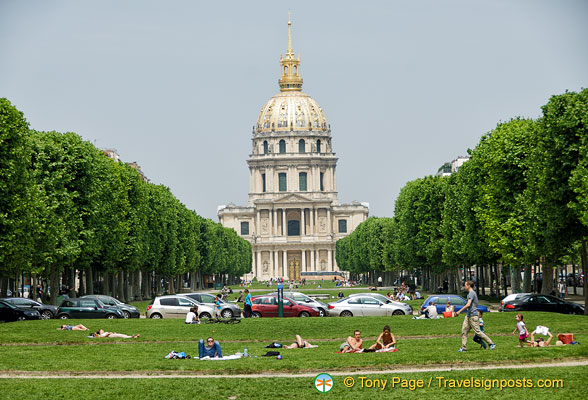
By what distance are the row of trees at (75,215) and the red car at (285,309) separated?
11657mm

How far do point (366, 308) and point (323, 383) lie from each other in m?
29.7

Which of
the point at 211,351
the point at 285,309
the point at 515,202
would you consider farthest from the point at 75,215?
the point at 211,351

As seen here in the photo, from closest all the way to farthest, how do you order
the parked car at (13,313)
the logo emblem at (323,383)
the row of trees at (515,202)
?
the logo emblem at (323,383) < the row of trees at (515,202) < the parked car at (13,313)

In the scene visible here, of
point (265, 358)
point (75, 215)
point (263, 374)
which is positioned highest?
point (75, 215)

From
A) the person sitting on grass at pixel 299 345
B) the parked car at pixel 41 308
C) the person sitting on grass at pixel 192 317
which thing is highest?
the parked car at pixel 41 308

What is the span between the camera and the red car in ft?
177

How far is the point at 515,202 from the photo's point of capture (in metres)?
58.6

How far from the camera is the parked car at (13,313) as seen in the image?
163 ft

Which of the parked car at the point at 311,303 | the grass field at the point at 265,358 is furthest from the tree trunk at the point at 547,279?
the parked car at the point at 311,303

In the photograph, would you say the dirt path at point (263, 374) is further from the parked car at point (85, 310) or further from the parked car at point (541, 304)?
the parked car at point (85, 310)

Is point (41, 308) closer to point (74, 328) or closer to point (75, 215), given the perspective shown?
point (75, 215)

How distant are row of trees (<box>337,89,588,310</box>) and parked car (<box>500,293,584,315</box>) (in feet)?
7.47

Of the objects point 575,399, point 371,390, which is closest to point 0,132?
point 371,390

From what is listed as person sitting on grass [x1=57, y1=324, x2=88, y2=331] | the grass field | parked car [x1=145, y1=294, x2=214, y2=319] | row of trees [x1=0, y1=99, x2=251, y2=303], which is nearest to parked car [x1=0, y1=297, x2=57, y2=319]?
row of trees [x1=0, y1=99, x2=251, y2=303]
